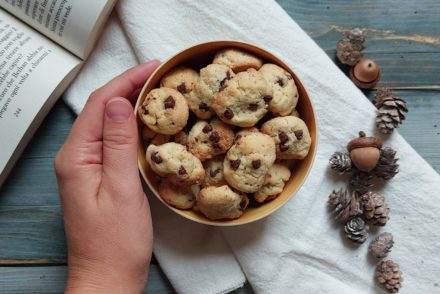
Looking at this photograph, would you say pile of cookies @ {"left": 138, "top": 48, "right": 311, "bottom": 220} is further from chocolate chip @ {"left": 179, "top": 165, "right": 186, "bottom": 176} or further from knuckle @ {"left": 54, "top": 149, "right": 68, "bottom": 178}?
knuckle @ {"left": 54, "top": 149, "right": 68, "bottom": 178}

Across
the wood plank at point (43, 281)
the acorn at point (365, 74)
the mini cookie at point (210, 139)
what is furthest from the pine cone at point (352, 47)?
the wood plank at point (43, 281)

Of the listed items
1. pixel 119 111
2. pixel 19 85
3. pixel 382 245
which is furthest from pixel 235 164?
pixel 19 85

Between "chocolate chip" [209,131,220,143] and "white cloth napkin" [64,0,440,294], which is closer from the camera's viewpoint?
"chocolate chip" [209,131,220,143]

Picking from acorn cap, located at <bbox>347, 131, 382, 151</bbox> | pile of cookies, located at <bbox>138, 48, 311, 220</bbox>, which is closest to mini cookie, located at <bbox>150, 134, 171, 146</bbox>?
pile of cookies, located at <bbox>138, 48, 311, 220</bbox>

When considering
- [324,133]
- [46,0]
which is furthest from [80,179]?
[324,133]

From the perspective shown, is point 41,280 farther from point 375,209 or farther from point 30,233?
point 375,209
